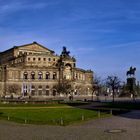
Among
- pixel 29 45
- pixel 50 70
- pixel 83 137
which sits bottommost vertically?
pixel 83 137

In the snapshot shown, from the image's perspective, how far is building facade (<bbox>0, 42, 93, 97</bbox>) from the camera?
16888 centimetres

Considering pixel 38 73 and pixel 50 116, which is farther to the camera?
pixel 38 73

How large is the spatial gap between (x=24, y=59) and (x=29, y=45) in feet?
45.3

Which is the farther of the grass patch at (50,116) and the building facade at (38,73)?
the building facade at (38,73)

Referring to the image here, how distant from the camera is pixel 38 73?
174 meters

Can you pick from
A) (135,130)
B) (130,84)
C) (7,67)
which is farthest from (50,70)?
(135,130)

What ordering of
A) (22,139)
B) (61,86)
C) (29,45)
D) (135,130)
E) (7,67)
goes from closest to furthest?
(22,139) → (135,130) → (61,86) → (7,67) → (29,45)

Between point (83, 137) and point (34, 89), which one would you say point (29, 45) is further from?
point (83, 137)

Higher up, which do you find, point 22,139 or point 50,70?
point 50,70

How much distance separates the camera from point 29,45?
619 feet

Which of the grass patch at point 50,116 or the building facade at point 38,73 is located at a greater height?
the building facade at point 38,73

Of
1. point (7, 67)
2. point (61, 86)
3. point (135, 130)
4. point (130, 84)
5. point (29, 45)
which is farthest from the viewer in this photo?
point (29, 45)

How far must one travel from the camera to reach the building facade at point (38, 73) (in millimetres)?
168875

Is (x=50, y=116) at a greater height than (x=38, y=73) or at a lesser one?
lesser
